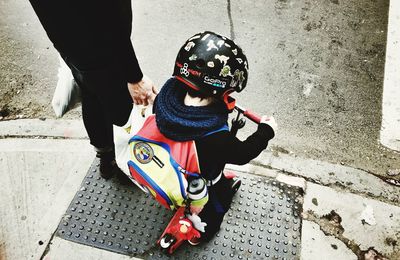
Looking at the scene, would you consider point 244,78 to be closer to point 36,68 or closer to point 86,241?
point 86,241

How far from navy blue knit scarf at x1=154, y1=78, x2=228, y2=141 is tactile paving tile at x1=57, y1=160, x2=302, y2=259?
38.1 inches

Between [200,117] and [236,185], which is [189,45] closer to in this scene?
[200,117]

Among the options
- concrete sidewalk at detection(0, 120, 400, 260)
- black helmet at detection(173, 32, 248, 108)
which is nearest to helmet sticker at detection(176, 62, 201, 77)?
black helmet at detection(173, 32, 248, 108)

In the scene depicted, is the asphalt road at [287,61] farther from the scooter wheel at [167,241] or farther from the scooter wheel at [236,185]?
the scooter wheel at [167,241]

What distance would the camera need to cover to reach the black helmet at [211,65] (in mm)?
1595

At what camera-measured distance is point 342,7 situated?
4059mm

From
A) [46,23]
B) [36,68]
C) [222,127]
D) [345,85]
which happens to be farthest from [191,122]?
[36,68]

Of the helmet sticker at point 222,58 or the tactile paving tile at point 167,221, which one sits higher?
the helmet sticker at point 222,58

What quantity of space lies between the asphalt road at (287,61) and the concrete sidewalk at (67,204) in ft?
1.10

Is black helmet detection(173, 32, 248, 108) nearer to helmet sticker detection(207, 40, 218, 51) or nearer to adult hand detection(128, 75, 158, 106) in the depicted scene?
helmet sticker detection(207, 40, 218, 51)

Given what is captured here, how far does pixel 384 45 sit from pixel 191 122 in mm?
2952

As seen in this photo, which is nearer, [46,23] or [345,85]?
[46,23]

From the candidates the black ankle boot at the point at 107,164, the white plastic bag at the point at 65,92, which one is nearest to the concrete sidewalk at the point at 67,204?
the black ankle boot at the point at 107,164

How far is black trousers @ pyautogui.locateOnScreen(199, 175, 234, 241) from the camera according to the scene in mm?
2070
